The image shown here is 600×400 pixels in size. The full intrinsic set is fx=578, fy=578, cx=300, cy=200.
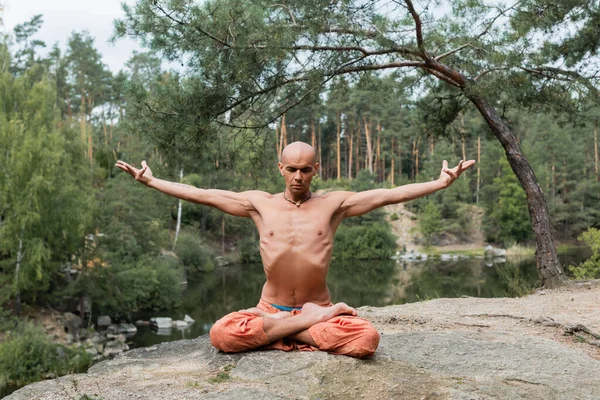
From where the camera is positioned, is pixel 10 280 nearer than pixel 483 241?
Yes

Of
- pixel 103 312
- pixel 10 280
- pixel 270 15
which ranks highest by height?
pixel 270 15

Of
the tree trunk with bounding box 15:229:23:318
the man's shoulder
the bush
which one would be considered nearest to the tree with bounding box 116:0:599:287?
the man's shoulder

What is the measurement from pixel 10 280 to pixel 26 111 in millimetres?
4464

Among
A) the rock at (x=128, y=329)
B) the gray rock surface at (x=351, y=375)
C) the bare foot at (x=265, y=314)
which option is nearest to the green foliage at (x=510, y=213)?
the rock at (x=128, y=329)

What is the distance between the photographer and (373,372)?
3242mm

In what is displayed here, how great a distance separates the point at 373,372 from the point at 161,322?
43.6 ft

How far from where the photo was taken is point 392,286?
19.9 m

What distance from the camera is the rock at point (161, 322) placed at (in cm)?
1548

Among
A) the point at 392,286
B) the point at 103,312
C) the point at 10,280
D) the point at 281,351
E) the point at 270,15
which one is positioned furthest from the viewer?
the point at 392,286

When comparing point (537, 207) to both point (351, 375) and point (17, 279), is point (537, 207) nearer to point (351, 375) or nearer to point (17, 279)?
point (351, 375)

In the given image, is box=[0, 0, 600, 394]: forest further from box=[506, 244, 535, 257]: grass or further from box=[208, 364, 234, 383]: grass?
box=[506, 244, 535, 257]: grass

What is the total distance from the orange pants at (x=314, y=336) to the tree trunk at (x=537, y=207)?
560cm

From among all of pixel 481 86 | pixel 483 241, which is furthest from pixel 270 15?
pixel 483 241

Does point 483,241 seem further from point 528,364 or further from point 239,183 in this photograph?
point 528,364
